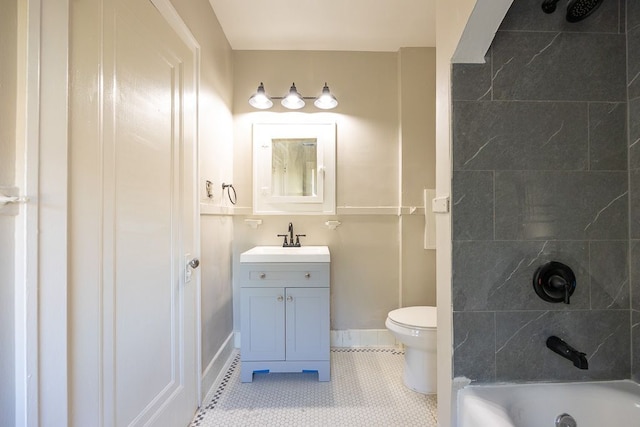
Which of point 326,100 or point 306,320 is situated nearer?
point 306,320

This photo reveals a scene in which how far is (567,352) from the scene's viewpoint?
3.34ft

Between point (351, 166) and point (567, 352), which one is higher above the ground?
point (351, 166)

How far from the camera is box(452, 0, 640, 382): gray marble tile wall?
112 cm

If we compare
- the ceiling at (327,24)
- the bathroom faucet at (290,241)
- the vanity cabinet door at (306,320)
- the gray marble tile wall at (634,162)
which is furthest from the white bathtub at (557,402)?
the ceiling at (327,24)

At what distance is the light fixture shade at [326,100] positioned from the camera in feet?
6.69

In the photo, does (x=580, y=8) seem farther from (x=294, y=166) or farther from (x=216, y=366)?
(x=216, y=366)

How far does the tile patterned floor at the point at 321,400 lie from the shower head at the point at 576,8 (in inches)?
78.0

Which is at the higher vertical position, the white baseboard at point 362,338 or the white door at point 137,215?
the white door at point 137,215

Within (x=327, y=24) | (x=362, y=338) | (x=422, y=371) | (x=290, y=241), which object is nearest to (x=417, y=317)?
(x=422, y=371)

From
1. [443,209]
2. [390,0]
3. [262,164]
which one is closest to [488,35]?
[443,209]

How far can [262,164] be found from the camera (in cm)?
219

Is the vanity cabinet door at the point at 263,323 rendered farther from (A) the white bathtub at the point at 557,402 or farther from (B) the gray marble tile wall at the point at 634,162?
(B) the gray marble tile wall at the point at 634,162

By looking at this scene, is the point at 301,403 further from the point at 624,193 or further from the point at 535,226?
the point at 624,193

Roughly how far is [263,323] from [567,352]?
1.48m
